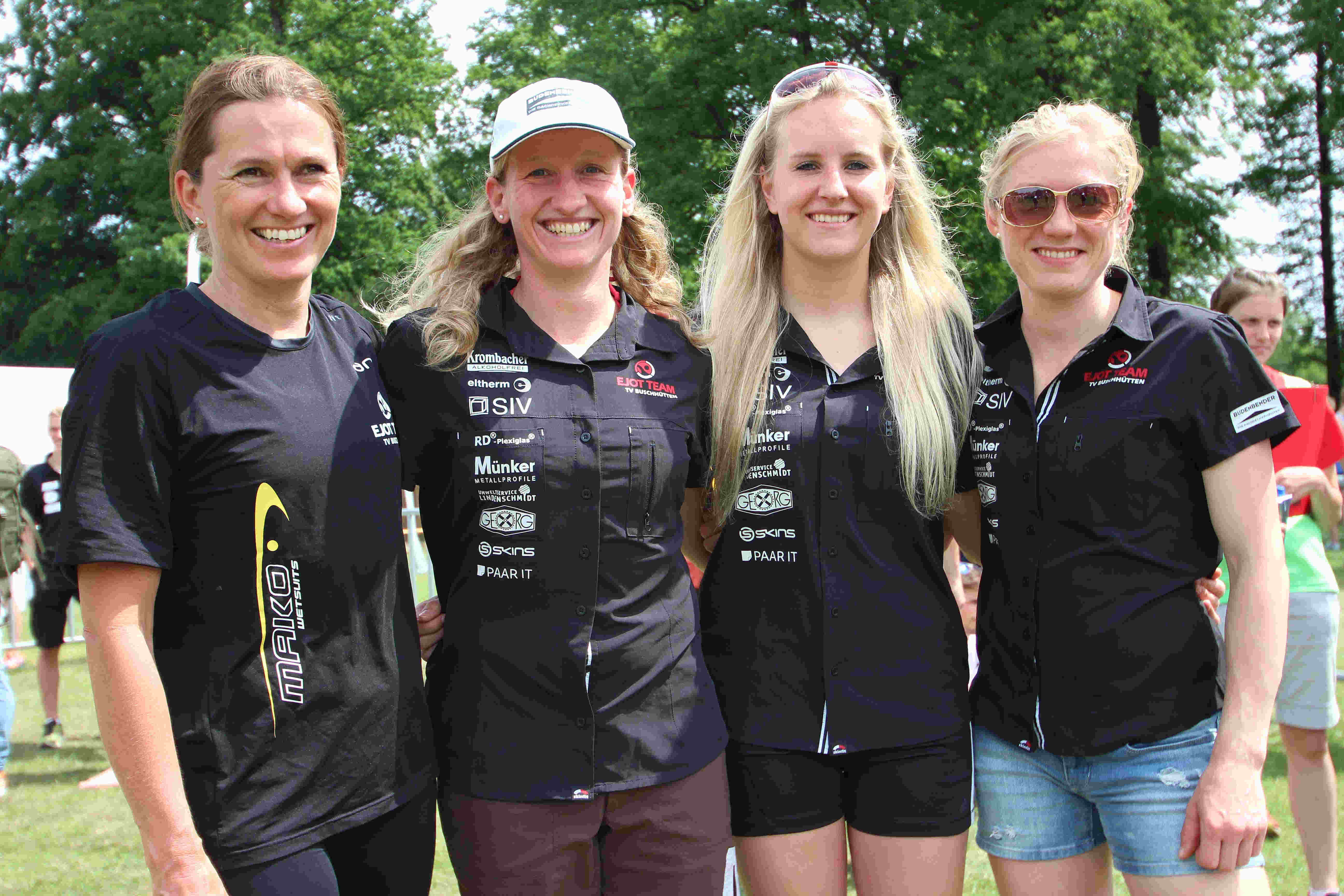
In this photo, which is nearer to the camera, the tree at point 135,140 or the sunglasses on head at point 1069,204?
the sunglasses on head at point 1069,204

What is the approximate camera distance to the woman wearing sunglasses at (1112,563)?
2510mm

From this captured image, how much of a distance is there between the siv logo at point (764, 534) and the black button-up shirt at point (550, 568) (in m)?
0.23

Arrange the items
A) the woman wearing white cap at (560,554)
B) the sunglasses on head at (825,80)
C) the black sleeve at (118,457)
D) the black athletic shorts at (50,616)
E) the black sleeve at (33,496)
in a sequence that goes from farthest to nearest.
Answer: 1. the black sleeve at (33,496)
2. the black athletic shorts at (50,616)
3. the sunglasses on head at (825,80)
4. the woman wearing white cap at (560,554)
5. the black sleeve at (118,457)

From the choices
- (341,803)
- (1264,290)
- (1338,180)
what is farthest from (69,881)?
(1338,180)

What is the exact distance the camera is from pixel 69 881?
5.16 metres

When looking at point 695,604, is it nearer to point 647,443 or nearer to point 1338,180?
point 647,443

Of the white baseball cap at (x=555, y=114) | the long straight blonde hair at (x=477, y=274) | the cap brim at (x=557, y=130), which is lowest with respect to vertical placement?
the long straight blonde hair at (x=477, y=274)

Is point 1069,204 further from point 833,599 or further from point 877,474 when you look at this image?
point 833,599

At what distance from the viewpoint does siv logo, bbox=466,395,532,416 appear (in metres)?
2.54

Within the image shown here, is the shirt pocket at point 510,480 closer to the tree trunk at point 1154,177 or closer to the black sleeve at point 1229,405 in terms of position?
the black sleeve at point 1229,405

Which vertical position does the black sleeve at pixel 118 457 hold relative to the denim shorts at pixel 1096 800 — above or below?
above

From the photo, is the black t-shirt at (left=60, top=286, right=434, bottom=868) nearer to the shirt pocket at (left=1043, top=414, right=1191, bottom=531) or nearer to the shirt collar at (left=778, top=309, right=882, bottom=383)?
the shirt collar at (left=778, top=309, right=882, bottom=383)

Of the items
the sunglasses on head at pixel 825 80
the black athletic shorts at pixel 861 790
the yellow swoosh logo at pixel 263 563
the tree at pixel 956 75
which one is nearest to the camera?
the yellow swoosh logo at pixel 263 563

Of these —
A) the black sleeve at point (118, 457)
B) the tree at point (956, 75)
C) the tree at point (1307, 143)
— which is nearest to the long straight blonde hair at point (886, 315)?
the black sleeve at point (118, 457)
